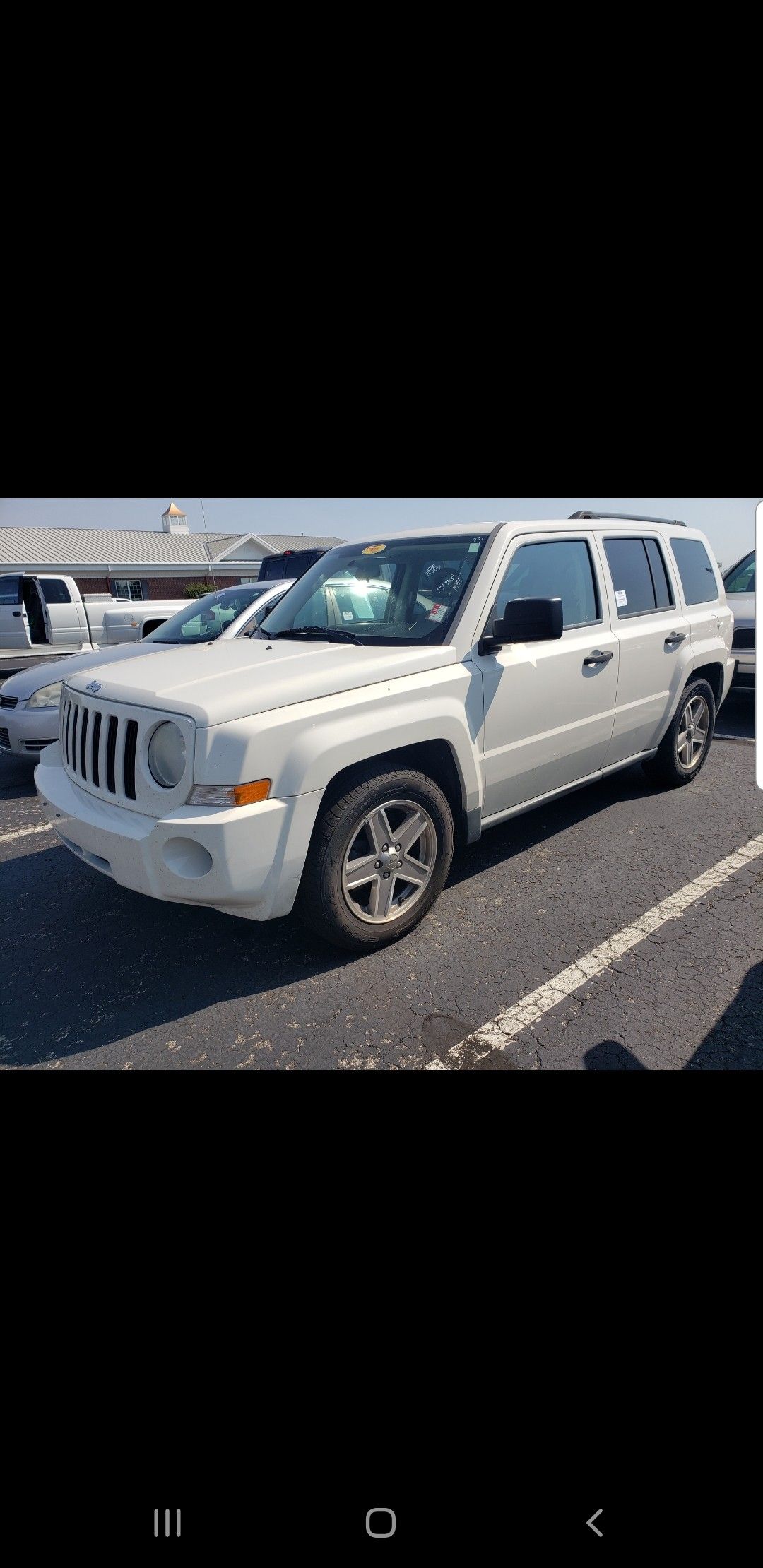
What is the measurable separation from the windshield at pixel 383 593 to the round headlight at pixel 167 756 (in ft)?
3.66

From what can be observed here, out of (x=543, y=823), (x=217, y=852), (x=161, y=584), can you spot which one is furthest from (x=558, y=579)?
(x=161, y=584)

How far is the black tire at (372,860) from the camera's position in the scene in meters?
3.00

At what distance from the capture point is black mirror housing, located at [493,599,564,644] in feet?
10.9

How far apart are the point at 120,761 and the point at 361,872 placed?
1.12m

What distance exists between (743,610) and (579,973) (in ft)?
18.9

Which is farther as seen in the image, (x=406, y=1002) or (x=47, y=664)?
(x=47, y=664)

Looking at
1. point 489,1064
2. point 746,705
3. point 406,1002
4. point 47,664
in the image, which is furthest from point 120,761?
point 746,705

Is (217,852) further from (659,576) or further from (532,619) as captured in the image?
(659,576)

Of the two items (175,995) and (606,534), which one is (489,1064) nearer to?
(175,995)

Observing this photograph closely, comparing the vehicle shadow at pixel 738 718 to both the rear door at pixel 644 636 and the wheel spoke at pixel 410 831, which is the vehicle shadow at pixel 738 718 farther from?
the wheel spoke at pixel 410 831

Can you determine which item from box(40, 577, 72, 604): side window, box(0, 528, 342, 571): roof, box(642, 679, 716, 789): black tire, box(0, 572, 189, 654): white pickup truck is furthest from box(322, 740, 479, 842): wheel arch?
box(0, 528, 342, 571): roof

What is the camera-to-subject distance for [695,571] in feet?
17.0

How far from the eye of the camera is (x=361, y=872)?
10.4 ft

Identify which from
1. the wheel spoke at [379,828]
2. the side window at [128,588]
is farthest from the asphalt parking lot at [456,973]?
the side window at [128,588]
